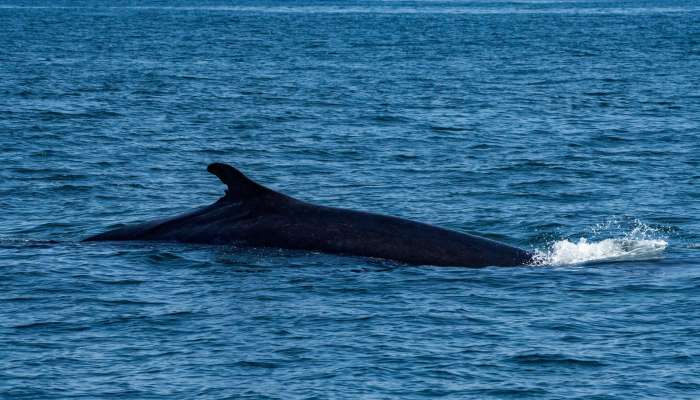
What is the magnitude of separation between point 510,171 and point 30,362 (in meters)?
17.8

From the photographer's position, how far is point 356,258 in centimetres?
1886

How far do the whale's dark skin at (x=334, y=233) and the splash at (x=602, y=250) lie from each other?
86 cm

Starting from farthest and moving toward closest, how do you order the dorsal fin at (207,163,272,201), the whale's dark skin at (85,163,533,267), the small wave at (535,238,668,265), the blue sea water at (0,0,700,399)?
the small wave at (535,238,668,265), the whale's dark skin at (85,163,533,267), the dorsal fin at (207,163,272,201), the blue sea water at (0,0,700,399)

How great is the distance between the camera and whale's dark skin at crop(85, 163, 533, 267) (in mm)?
18875

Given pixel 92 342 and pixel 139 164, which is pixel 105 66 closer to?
pixel 139 164

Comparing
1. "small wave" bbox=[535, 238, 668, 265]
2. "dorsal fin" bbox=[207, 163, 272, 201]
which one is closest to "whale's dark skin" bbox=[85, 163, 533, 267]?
"dorsal fin" bbox=[207, 163, 272, 201]

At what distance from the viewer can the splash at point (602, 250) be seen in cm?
1995

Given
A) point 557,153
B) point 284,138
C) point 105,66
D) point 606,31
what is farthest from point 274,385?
point 606,31

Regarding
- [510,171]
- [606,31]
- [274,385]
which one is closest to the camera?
[274,385]

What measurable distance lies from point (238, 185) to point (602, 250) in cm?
558

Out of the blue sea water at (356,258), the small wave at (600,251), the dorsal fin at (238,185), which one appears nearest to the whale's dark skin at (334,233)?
the dorsal fin at (238,185)

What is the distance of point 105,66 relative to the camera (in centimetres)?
6650

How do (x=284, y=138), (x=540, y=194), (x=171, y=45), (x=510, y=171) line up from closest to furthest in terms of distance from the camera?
(x=540, y=194), (x=510, y=171), (x=284, y=138), (x=171, y=45)

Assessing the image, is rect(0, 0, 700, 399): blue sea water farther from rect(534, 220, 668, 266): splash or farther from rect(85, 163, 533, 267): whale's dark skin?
rect(85, 163, 533, 267): whale's dark skin
